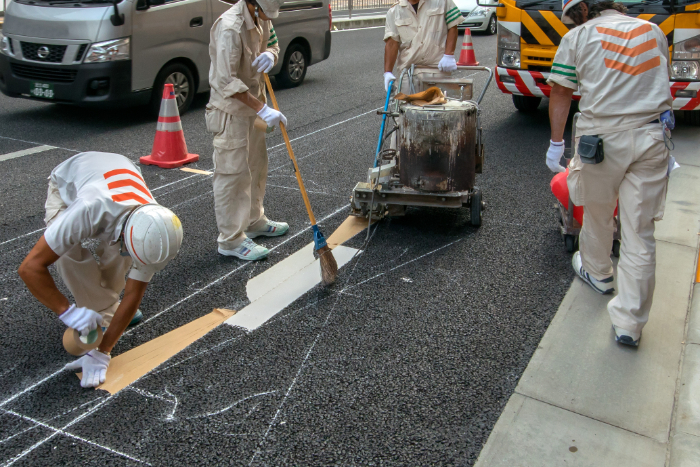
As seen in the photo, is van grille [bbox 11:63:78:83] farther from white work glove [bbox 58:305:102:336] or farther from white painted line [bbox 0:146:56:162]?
white work glove [bbox 58:305:102:336]

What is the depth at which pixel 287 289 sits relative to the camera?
4016mm

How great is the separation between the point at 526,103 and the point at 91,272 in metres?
6.86

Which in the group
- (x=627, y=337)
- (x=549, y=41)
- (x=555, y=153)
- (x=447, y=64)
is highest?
(x=549, y=41)

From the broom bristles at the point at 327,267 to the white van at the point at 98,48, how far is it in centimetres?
465

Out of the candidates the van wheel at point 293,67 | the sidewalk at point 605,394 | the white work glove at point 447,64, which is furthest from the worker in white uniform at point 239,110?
the van wheel at point 293,67

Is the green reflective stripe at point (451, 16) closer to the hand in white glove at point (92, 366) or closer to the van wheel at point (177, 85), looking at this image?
the van wheel at point (177, 85)

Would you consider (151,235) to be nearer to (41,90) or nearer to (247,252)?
(247,252)

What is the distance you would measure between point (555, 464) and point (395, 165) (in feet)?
9.01

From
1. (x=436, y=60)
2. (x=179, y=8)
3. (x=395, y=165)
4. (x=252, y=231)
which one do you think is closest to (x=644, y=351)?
(x=395, y=165)

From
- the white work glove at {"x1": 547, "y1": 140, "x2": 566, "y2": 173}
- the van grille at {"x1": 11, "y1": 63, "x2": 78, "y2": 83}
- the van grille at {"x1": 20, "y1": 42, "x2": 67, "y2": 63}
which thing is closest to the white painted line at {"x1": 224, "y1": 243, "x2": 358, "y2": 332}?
the white work glove at {"x1": 547, "y1": 140, "x2": 566, "y2": 173}

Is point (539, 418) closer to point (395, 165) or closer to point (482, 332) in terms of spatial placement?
point (482, 332)

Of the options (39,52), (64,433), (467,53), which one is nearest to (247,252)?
(64,433)

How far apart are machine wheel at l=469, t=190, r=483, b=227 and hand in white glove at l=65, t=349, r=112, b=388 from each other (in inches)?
110

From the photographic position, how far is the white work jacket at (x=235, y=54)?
401 centimetres
